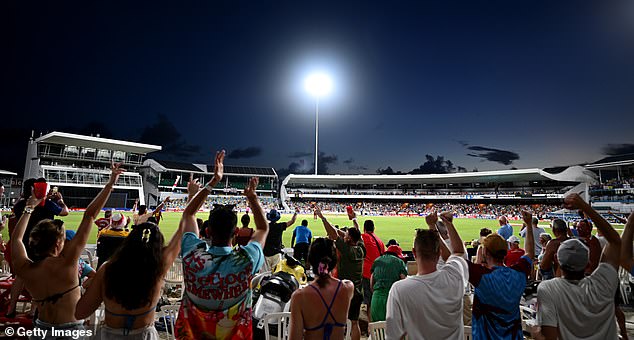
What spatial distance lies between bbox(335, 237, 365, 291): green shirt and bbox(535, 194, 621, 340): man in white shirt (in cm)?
283

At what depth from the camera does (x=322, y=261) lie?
9.19 ft

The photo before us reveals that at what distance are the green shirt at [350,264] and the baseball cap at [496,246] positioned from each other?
8.55 ft

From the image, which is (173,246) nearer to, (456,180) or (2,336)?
A: (2,336)

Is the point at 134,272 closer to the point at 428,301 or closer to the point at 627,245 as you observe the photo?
the point at 428,301

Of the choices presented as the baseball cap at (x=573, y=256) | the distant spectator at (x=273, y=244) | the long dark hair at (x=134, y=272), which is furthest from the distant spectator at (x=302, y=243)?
the baseball cap at (x=573, y=256)

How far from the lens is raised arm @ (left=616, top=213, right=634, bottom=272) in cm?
294

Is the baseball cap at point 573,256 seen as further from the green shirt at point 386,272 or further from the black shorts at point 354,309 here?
the black shorts at point 354,309

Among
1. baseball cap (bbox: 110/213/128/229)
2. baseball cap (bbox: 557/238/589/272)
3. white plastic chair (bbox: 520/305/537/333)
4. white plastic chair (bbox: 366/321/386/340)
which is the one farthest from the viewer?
baseball cap (bbox: 110/213/128/229)

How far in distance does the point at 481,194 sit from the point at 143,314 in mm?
74092

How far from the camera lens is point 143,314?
8.06 ft

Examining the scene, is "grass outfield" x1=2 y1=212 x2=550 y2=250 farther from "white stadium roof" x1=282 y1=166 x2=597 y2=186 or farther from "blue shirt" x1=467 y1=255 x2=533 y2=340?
"white stadium roof" x1=282 y1=166 x2=597 y2=186

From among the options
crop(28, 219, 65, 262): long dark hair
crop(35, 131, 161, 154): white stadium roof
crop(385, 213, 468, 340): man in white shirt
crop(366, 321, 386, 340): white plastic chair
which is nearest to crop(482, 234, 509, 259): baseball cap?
crop(385, 213, 468, 340): man in white shirt

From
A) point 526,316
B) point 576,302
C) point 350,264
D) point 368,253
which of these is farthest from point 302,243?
point 576,302

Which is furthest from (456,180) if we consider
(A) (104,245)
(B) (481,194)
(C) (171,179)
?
(A) (104,245)
